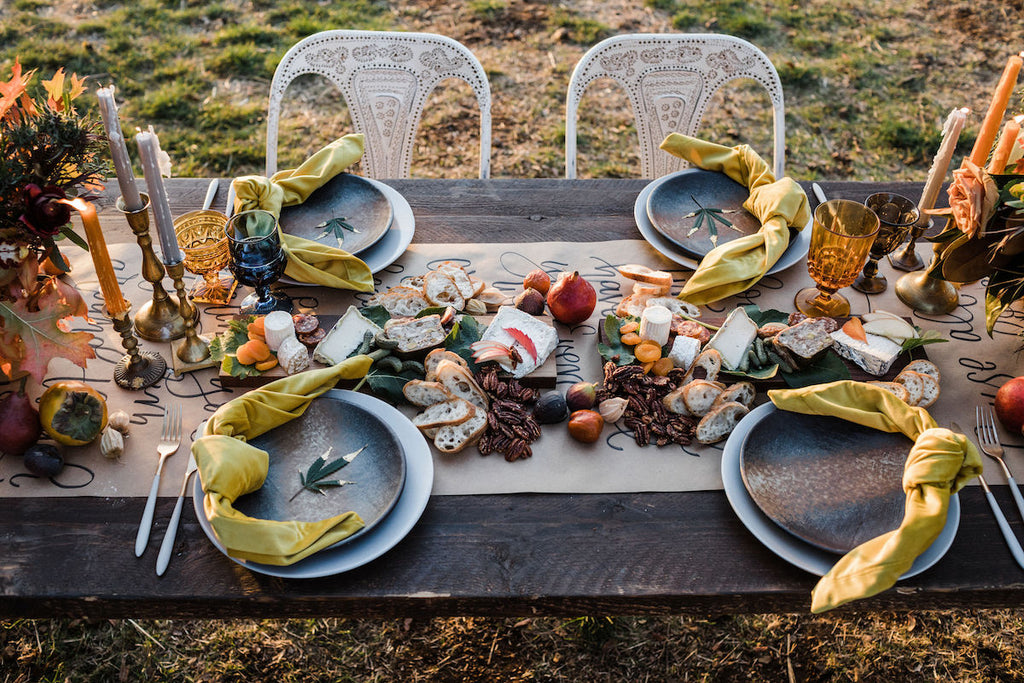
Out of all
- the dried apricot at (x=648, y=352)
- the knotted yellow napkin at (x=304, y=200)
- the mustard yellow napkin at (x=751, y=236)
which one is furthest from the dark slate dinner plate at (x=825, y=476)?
the knotted yellow napkin at (x=304, y=200)

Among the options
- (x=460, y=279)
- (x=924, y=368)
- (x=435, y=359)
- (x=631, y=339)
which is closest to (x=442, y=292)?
(x=460, y=279)

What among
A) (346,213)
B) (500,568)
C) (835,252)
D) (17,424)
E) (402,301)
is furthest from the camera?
(346,213)

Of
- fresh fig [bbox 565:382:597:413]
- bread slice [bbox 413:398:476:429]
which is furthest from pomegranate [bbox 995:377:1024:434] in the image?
bread slice [bbox 413:398:476:429]

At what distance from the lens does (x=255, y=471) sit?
49.7 inches

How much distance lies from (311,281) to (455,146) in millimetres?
2454

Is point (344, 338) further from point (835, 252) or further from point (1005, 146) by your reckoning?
point (1005, 146)

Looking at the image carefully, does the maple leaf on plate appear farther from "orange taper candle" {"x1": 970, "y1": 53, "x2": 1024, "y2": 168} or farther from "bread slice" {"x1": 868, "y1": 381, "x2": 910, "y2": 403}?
"orange taper candle" {"x1": 970, "y1": 53, "x2": 1024, "y2": 168}

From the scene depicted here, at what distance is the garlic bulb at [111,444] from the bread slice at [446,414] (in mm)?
514

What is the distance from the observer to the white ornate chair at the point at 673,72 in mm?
2449

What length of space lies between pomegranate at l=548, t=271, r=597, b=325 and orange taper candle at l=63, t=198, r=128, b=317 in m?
0.85

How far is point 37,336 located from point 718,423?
3.90 feet

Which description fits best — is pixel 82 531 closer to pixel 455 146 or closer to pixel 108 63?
pixel 455 146

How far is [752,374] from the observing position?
1.50 m

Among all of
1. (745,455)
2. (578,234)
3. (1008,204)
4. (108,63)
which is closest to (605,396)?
(745,455)
